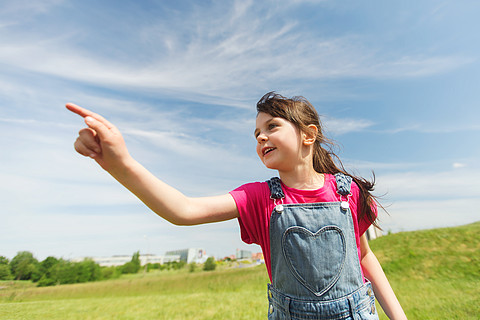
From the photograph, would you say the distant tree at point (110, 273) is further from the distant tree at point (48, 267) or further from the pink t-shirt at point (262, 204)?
the pink t-shirt at point (262, 204)

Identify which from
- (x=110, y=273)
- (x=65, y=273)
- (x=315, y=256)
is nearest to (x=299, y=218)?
(x=315, y=256)

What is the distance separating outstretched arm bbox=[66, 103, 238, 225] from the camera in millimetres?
1125

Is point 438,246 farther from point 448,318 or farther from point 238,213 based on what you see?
point 238,213

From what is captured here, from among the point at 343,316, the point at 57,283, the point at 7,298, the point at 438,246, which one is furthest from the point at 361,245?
the point at 57,283

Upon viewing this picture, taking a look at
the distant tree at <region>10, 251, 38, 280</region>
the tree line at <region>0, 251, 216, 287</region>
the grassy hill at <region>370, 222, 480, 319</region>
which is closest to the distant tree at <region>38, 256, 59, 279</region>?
the tree line at <region>0, 251, 216, 287</region>

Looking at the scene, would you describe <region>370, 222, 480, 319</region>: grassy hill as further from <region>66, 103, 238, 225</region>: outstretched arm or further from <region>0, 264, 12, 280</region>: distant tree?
<region>0, 264, 12, 280</region>: distant tree

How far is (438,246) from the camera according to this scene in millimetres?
10711

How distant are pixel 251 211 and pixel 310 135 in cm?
69

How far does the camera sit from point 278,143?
1.84 meters

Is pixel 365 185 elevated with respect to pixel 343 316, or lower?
elevated

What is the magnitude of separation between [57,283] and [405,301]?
39.6 feet

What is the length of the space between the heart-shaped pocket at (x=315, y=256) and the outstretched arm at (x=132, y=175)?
19.4 inches

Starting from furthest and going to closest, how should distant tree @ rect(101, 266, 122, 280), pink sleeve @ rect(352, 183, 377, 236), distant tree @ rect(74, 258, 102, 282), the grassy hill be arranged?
distant tree @ rect(101, 266, 122, 280), distant tree @ rect(74, 258, 102, 282), the grassy hill, pink sleeve @ rect(352, 183, 377, 236)

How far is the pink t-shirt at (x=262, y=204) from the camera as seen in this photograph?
1.75 meters
